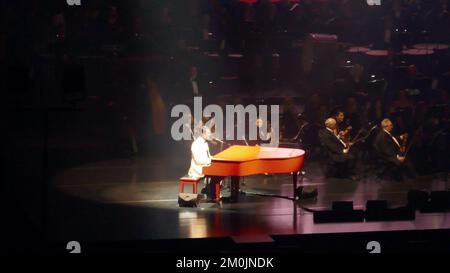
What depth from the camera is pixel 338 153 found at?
552 inches

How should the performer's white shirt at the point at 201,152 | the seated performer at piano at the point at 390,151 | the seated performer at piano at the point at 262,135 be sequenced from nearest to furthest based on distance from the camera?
the performer's white shirt at the point at 201,152, the seated performer at piano at the point at 390,151, the seated performer at piano at the point at 262,135

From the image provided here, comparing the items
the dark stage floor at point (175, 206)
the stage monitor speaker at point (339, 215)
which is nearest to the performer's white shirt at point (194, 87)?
the dark stage floor at point (175, 206)

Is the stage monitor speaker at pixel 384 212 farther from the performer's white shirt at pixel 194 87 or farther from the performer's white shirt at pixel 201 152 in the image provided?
the performer's white shirt at pixel 194 87

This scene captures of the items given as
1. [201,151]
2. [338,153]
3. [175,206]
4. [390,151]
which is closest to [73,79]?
[201,151]

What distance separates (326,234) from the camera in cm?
1037

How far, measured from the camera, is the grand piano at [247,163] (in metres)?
11.4

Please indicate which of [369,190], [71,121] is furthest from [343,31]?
[71,121]

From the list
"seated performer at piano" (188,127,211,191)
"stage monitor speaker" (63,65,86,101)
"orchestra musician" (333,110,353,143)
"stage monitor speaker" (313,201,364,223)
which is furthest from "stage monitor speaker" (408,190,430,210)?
"stage monitor speaker" (63,65,86,101)

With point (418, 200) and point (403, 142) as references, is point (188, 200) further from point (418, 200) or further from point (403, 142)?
point (403, 142)

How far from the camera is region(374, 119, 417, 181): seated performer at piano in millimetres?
13836

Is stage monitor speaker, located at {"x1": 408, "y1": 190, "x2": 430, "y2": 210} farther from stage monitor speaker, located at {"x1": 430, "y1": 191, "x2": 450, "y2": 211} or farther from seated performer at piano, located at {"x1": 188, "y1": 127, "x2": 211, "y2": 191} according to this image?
seated performer at piano, located at {"x1": 188, "y1": 127, "x2": 211, "y2": 191}

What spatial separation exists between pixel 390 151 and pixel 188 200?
3929mm

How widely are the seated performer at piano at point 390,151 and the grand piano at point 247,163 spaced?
2.20 meters

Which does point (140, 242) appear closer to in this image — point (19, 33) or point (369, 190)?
point (369, 190)
